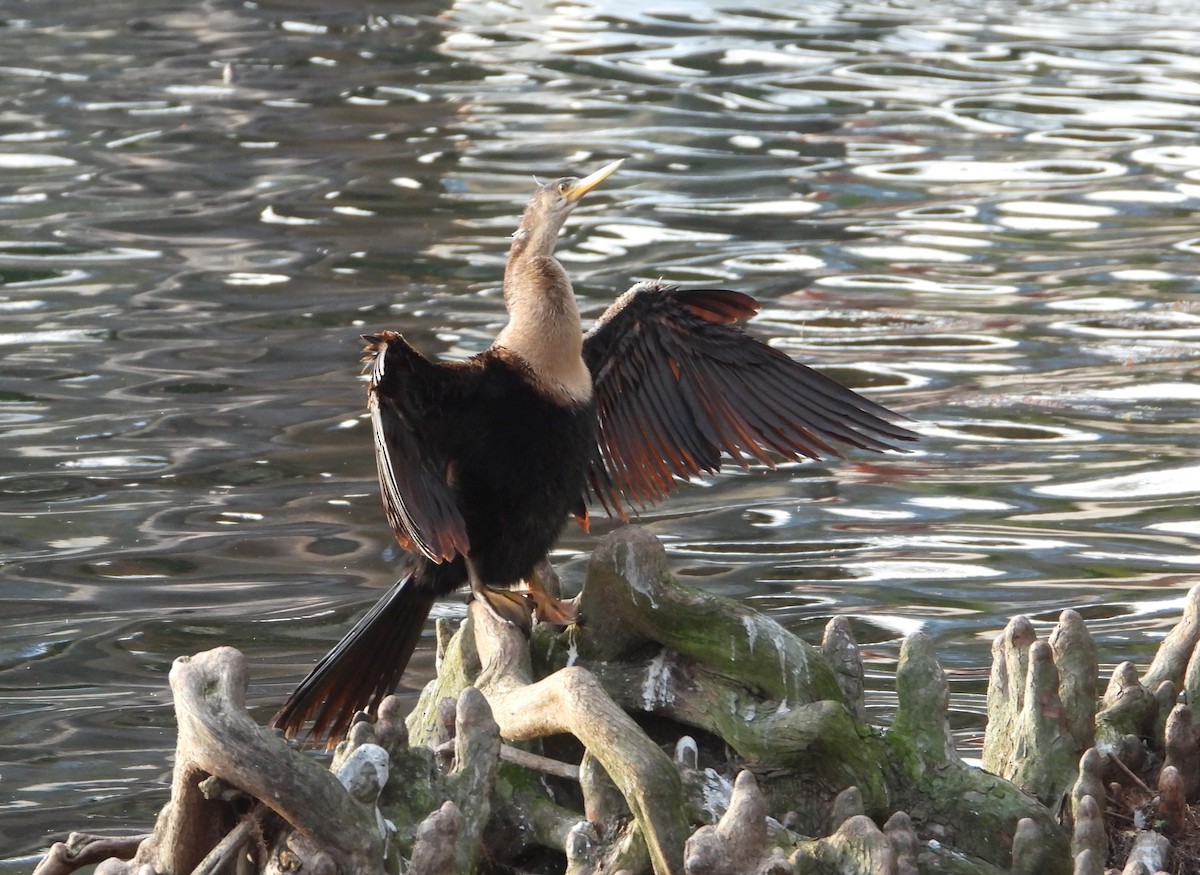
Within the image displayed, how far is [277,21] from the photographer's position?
20766 mm

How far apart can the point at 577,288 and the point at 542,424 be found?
6.76 metres

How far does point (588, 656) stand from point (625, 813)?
0.52 meters

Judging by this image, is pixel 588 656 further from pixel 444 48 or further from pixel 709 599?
pixel 444 48

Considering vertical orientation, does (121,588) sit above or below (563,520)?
below

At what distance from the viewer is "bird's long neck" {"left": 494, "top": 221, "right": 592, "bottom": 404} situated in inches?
149

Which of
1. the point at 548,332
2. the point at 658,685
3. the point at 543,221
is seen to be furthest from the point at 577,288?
the point at 658,685

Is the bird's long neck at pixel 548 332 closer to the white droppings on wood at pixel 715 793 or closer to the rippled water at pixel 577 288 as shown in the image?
the white droppings on wood at pixel 715 793

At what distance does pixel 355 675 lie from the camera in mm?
3637

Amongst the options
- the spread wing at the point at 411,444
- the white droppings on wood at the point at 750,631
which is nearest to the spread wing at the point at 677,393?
the spread wing at the point at 411,444

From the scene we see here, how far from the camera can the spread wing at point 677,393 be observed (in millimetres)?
4180

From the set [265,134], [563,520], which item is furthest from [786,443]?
[265,134]

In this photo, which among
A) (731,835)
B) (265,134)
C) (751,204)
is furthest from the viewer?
(265,134)

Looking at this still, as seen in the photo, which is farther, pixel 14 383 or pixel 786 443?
pixel 14 383

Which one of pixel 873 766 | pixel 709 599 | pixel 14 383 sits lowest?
pixel 14 383
